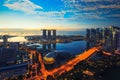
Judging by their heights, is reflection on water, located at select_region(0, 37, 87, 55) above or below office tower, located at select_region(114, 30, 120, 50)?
below

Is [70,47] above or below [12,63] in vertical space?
above

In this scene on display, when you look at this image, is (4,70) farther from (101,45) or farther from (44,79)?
(101,45)

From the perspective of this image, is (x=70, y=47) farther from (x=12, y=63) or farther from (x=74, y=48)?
(x=12, y=63)

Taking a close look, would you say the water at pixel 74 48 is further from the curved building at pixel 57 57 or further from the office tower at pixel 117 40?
the office tower at pixel 117 40

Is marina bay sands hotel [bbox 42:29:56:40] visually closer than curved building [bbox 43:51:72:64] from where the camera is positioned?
No

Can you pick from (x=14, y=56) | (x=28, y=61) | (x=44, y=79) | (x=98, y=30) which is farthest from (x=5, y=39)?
(x=44, y=79)

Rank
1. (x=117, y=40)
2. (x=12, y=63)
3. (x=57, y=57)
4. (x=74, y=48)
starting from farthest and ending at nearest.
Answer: (x=74, y=48), (x=117, y=40), (x=57, y=57), (x=12, y=63)

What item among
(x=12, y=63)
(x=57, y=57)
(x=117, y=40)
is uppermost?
(x=117, y=40)

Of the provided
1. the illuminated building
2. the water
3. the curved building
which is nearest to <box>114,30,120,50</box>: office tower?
the water

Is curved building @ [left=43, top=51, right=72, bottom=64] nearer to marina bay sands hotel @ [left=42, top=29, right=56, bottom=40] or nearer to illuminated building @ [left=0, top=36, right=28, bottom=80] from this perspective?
illuminated building @ [left=0, top=36, right=28, bottom=80]

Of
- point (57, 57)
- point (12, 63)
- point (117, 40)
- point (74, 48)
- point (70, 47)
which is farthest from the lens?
point (70, 47)

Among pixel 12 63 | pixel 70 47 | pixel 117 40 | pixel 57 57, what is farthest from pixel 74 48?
pixel 12 63
